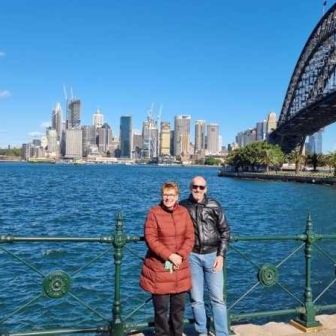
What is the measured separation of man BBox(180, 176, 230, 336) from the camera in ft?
21.0

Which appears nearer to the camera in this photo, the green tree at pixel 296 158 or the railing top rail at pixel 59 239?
the railing top rail at pixel 59 239

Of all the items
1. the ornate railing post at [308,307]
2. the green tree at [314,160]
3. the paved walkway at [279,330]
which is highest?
the green tree at [314,160]

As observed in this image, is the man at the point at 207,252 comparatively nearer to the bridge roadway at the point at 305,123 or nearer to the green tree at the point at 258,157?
the bridge roadway at the point at 305,123

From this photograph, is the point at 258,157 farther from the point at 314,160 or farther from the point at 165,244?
the point at 165,244

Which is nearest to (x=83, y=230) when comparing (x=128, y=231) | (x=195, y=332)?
(x=128, y=231)

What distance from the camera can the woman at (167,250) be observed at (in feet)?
19.4

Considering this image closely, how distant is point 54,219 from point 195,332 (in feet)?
94.8

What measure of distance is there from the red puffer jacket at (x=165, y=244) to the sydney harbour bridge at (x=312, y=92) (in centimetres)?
8518

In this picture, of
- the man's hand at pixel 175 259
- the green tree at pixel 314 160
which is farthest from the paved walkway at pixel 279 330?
the green tree at pixel 314 160

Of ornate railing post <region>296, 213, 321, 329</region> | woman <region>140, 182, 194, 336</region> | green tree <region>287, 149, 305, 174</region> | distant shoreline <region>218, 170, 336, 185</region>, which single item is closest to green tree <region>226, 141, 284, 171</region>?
green tree <region>287, 149, 305, 174</region>

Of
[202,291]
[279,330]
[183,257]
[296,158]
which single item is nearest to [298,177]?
[296,158]

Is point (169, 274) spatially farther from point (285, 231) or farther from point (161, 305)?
point (285, 231)

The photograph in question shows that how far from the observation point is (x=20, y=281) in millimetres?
16000

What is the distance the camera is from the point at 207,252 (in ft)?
21.2
